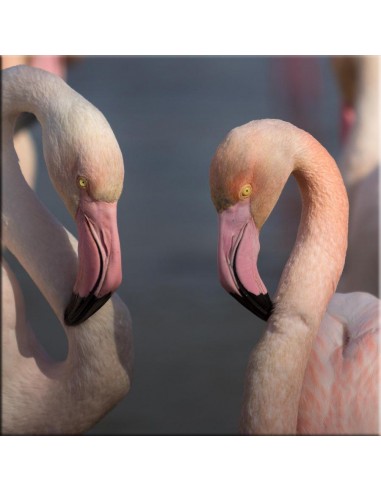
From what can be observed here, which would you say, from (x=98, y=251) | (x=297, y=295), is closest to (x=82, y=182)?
(x=98, y=251)

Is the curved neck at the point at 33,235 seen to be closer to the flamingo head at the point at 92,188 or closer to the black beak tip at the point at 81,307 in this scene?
the black beak tip at the point at 81,307

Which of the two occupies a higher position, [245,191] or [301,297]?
[245,191]

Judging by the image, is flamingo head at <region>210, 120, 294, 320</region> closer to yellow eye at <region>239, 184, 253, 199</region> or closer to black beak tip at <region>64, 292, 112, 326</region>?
yellow eye at <region>239, 184, 253, 199</region>

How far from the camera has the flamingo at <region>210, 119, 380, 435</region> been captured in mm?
2078

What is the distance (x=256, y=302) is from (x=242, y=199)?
0.76ft

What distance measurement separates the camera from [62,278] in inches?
89.5

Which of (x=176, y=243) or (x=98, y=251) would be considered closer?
(x=98, y=251)

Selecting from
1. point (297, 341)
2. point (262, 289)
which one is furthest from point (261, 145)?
point (297, 341)

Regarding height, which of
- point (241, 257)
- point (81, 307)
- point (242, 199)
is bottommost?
point (81, 307)

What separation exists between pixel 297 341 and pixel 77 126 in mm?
712

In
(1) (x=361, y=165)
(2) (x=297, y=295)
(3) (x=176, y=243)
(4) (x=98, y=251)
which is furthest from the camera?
(1) (x=361, y=165)

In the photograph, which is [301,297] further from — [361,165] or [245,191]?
[361,165]

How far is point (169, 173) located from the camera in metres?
2.84
